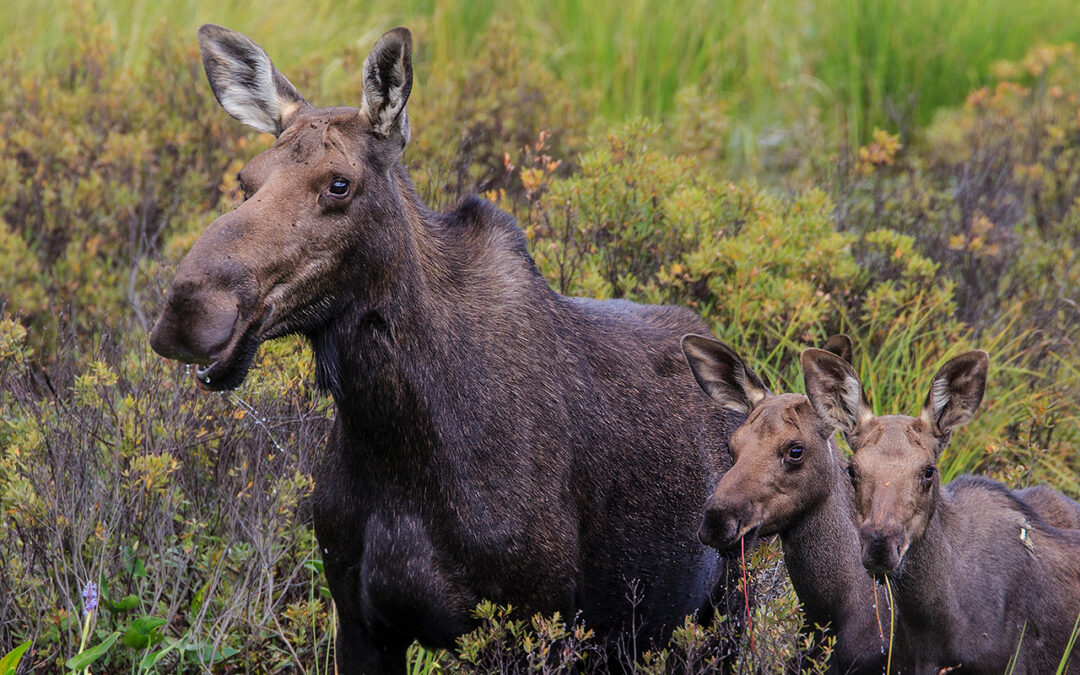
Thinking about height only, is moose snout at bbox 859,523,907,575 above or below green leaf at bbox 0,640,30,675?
above

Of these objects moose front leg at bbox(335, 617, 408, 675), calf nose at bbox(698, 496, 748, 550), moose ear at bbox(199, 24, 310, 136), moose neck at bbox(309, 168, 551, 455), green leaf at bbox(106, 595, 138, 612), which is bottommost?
green leaf at bbox(106, 595, 138, 612)

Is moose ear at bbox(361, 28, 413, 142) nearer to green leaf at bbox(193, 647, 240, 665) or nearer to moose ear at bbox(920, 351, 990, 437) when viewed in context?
moose ear at bbox(920, 351, 990, 437)

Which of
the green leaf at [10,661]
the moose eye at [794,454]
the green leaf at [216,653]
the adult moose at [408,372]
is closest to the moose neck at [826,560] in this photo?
the moose eye at [794,454]

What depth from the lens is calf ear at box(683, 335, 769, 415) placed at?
4797mm

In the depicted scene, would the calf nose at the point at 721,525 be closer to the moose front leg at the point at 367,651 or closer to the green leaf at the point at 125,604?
the moose front leg at the point at 367,651

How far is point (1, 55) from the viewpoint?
33.5ft

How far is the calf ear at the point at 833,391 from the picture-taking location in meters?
4.60

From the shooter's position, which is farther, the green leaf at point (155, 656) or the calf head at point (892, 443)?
the green leaf at point (155, 656)

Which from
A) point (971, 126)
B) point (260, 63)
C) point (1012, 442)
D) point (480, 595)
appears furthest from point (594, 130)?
point (480, 595)

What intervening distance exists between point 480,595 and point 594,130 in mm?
6143

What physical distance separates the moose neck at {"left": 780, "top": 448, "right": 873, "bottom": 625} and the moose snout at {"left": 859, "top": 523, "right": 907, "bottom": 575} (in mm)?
563

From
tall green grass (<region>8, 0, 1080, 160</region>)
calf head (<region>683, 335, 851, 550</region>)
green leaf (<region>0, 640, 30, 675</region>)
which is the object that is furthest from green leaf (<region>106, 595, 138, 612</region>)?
tall green grass (<region>8, 0, 1080, 160</region>)

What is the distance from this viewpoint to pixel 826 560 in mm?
4723

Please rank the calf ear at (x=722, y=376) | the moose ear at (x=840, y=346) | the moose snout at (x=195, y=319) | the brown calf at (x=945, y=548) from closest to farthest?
the moose snout at (x=195, y=319), the brown calf at (x=945, y=548), the calf ear at (x=722, y=376), the moose ear at (x=840, y=346)
